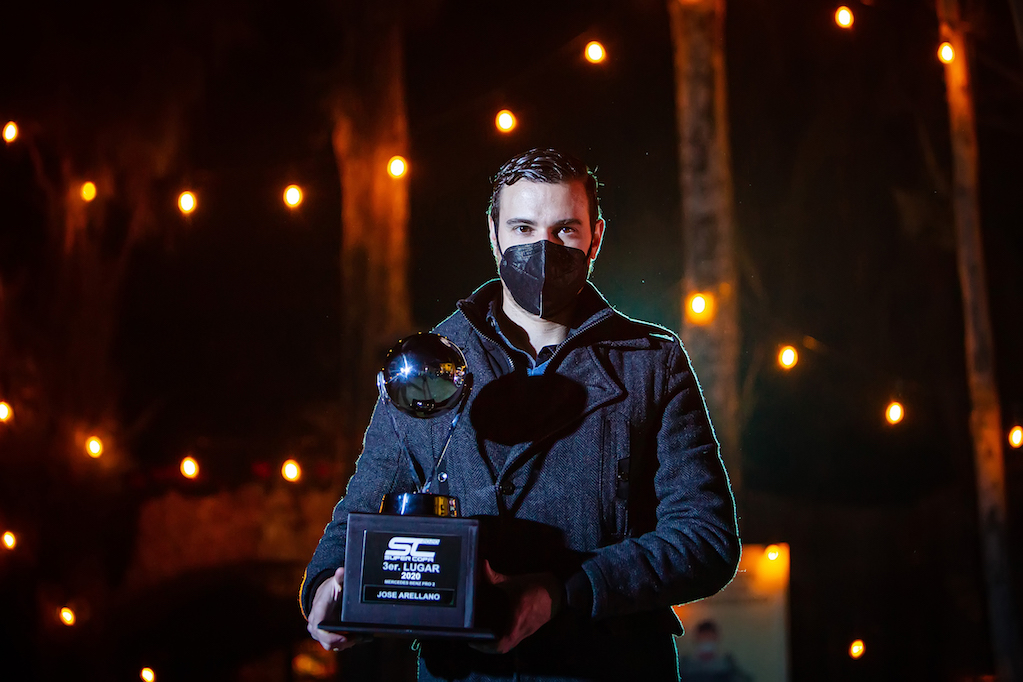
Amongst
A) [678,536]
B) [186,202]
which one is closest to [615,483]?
[678,536]

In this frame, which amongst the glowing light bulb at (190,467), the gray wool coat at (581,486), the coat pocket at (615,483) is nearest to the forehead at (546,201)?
the gray wool coat at (581,486)

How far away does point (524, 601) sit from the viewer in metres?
1.61

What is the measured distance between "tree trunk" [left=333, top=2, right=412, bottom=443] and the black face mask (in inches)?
32.1

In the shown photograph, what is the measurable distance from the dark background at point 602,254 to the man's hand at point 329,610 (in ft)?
3.47

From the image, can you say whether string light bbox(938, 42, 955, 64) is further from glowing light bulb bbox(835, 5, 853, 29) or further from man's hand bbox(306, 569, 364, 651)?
man's hand bbox(306, 569, 364, 651)

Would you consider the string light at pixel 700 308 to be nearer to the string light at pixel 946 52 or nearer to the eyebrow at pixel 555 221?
the eyebrow at pixel 555 221

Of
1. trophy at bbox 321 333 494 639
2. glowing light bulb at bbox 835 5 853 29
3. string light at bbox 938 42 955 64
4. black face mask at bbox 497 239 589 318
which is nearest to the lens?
trophy at bbox 321 333 494 639

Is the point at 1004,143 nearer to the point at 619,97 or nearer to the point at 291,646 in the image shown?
the point at 619,97

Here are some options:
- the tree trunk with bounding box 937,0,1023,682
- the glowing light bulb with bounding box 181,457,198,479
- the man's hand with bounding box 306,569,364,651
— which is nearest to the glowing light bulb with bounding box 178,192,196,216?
the glowing light bulb with bounding box 181,457,198,479

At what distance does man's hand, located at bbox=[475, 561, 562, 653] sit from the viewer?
158 centimetres

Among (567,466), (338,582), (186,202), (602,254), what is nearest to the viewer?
(338,582)

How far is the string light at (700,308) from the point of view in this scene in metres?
2.79

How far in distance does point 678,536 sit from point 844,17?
2332 mm

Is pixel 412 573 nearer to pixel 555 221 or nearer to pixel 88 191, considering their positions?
pixel 555 221
